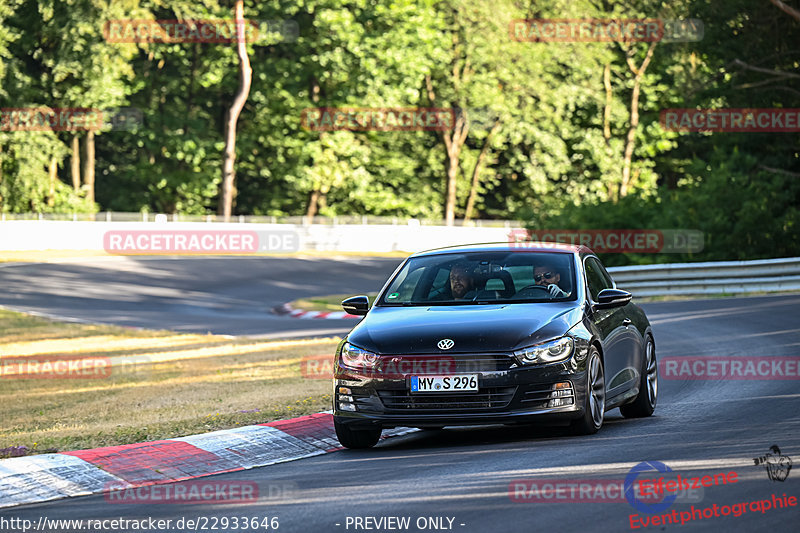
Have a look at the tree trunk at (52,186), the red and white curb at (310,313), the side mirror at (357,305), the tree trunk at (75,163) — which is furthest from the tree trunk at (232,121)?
the side mirror at (357,305)

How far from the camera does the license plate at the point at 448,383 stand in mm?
8727

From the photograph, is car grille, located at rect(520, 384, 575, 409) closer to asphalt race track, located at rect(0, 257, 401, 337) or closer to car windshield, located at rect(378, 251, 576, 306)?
car windshield, located at rect(378, 251, 576, 306)

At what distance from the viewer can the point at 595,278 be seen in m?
10.7

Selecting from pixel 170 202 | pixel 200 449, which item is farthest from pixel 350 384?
pixel 170 202

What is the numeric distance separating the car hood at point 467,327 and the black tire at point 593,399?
345 millimetres

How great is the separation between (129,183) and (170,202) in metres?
3.76

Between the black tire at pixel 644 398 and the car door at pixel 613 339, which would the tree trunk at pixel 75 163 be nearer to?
the black tire at pixel 644 398

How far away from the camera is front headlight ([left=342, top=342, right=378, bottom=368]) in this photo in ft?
29.5

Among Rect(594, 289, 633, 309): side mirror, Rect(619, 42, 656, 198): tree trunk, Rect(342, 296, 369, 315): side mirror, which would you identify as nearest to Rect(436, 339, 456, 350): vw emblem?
Rect(342, 296, 369, 315): side mirror

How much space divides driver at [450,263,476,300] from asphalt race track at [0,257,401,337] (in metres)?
13.0

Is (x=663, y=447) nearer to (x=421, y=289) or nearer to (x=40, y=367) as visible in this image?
(x=421, y=289)
